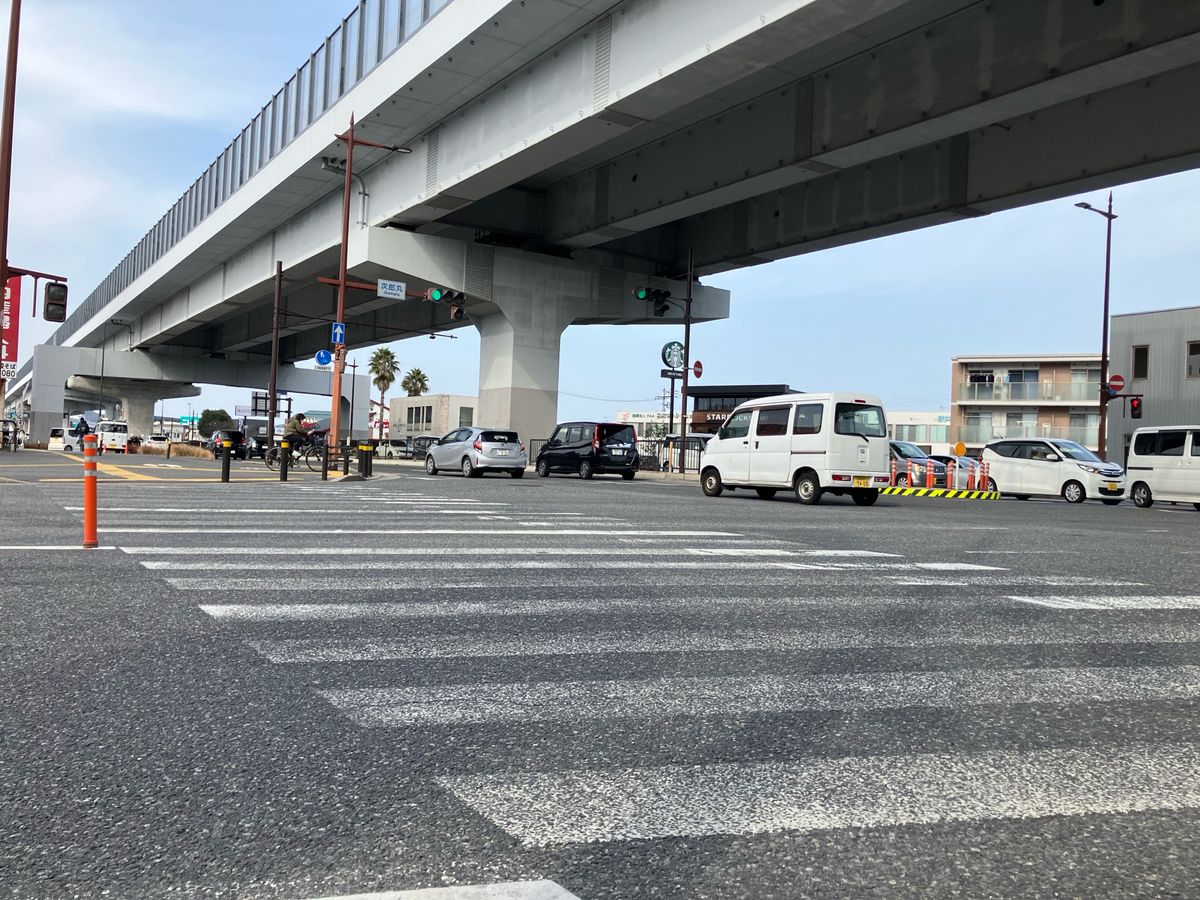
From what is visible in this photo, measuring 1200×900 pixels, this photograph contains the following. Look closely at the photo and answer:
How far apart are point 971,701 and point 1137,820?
4.05 ft

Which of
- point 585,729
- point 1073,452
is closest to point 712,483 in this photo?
point 1073,452

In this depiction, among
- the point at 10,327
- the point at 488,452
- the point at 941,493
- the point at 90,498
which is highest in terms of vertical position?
the point at 10,327

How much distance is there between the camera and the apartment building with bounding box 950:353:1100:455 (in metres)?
52.0

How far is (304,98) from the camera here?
2950 cm

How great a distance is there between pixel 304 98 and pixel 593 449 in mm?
14120

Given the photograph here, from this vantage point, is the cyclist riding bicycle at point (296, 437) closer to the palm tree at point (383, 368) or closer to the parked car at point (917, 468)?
the parked car at point (917, 468)

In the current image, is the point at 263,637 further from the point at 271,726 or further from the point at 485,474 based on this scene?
the point at 485,474

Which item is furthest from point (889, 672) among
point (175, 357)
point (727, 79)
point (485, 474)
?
point (175, 357)

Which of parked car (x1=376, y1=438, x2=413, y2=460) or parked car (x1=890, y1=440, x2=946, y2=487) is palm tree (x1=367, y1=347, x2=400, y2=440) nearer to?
parked car (x1=376, y1=438, x2=413, y2=460)

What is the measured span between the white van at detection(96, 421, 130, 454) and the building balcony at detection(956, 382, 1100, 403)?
155ft

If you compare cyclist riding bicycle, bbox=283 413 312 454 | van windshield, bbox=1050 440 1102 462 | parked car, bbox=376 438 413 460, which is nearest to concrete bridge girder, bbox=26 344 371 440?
parked car, bbox=376 438 413 460

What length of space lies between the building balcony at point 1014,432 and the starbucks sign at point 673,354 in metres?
26.9

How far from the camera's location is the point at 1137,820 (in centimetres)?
265

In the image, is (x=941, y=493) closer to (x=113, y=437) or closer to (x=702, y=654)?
(x=702, y=654)
